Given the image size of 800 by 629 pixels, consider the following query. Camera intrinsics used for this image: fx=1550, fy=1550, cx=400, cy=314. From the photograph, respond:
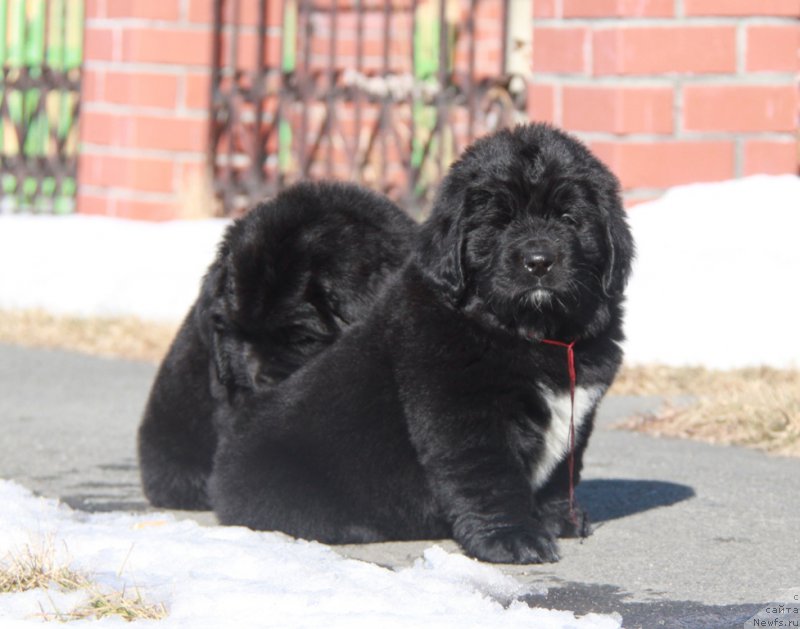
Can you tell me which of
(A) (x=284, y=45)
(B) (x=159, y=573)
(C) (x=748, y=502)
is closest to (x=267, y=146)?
(A) (x=284, y=45)

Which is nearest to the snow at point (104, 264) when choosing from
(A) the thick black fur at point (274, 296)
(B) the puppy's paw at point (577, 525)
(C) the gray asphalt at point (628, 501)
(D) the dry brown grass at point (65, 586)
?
(C) the gray asphalt at point (628, 501)

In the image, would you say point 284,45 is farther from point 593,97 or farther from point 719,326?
point 719,326

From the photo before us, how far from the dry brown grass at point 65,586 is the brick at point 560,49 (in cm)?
512

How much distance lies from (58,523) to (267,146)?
6.35 metres

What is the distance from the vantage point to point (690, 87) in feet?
27.0

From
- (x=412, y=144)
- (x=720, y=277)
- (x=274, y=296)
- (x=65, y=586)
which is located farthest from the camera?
(x=412, y=144)

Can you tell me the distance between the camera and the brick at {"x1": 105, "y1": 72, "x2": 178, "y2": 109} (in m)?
10.5

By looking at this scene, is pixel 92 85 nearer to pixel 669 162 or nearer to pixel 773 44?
pixel 669 162

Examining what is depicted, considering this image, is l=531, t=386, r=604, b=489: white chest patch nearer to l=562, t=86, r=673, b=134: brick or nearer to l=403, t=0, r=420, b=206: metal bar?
l=562, t=86, r=673, b=134: brick

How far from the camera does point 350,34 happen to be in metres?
11.6

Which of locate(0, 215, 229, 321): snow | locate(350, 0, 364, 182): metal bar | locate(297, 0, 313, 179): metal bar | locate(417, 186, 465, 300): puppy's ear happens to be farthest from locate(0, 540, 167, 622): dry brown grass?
locate(297, 0, 313, 179): metal bar

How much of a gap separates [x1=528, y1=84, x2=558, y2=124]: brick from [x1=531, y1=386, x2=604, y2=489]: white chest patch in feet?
14.0

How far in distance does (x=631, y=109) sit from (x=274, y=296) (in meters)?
3.82

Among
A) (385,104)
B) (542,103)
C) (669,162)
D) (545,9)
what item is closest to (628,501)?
(669,162)
